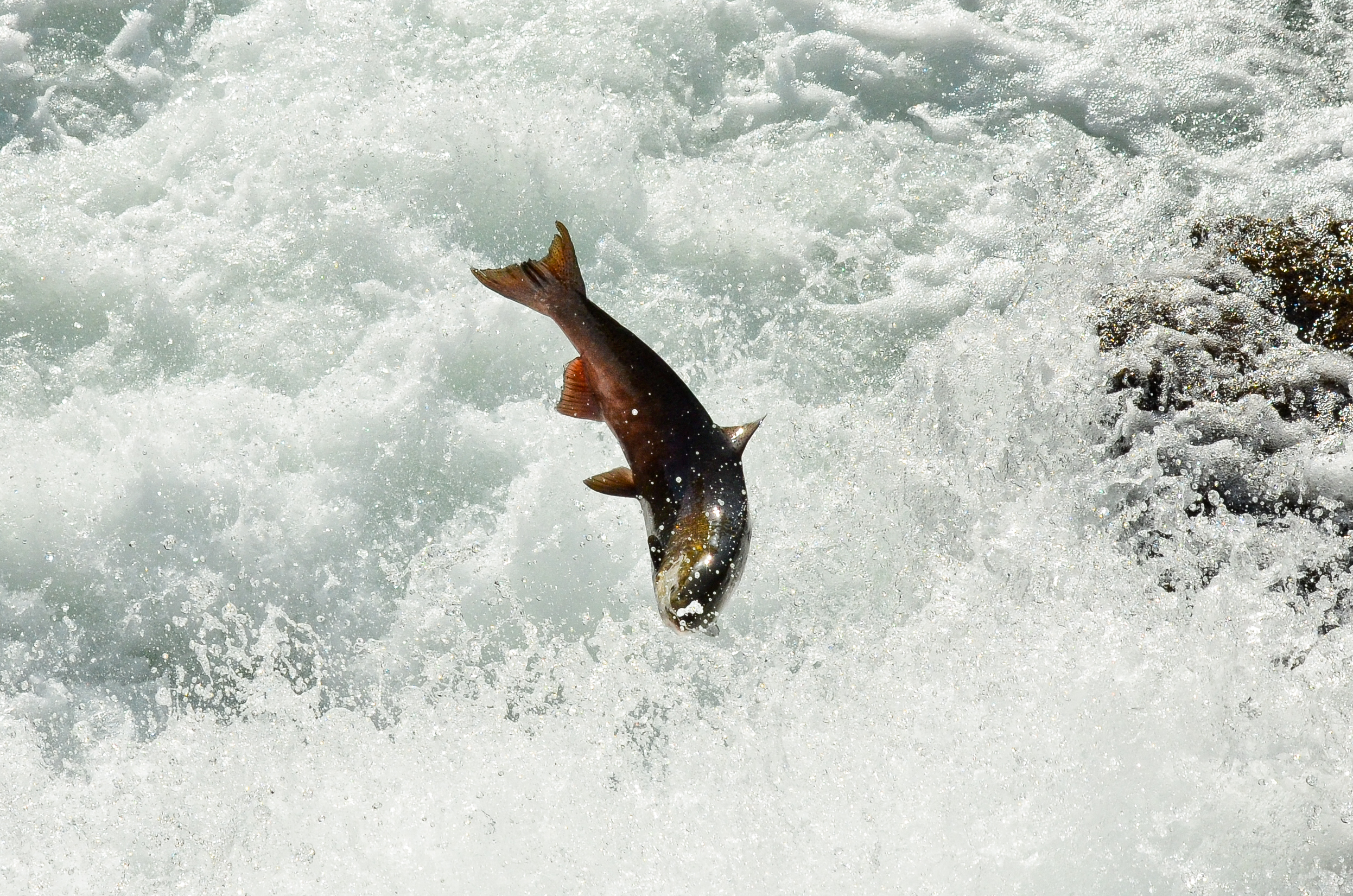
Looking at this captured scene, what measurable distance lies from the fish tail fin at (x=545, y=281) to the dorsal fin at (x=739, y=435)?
0.43m

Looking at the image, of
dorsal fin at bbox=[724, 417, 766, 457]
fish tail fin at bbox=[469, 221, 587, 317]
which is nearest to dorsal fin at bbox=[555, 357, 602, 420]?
fish tail fin at bbox=[469, 221, 587, 317]

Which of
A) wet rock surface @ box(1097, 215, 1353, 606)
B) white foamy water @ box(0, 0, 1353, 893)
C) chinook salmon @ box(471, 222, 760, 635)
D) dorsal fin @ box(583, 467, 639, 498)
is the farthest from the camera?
wet rock surface @ box(1097, 215, 1353, 606)

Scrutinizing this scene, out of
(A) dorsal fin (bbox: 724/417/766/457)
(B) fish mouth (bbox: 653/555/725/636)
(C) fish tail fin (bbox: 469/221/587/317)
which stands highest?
(C) fish tail fin (bbox: 469/221/587/317)

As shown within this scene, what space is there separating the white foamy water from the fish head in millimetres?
1202

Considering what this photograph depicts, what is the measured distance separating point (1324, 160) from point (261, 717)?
15.1ft

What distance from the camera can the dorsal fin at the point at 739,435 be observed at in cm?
219

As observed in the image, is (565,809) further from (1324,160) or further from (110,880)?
(1324,160)

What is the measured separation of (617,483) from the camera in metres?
2.17

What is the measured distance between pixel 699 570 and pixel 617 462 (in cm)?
172

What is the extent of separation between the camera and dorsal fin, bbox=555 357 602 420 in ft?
7.39

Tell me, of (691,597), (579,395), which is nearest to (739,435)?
(579,395)

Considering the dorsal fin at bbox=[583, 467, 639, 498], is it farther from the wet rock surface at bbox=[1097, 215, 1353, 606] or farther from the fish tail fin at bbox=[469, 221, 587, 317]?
the wet rock surface at bbox=[1097, 215, 1353, 606]

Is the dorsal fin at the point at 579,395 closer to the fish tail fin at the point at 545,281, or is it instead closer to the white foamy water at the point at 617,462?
the fish tail fin at the point at 545,281

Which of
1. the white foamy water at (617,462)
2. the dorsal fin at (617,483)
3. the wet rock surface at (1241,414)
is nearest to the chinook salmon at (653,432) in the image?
the dorsal fin at (617,483)
